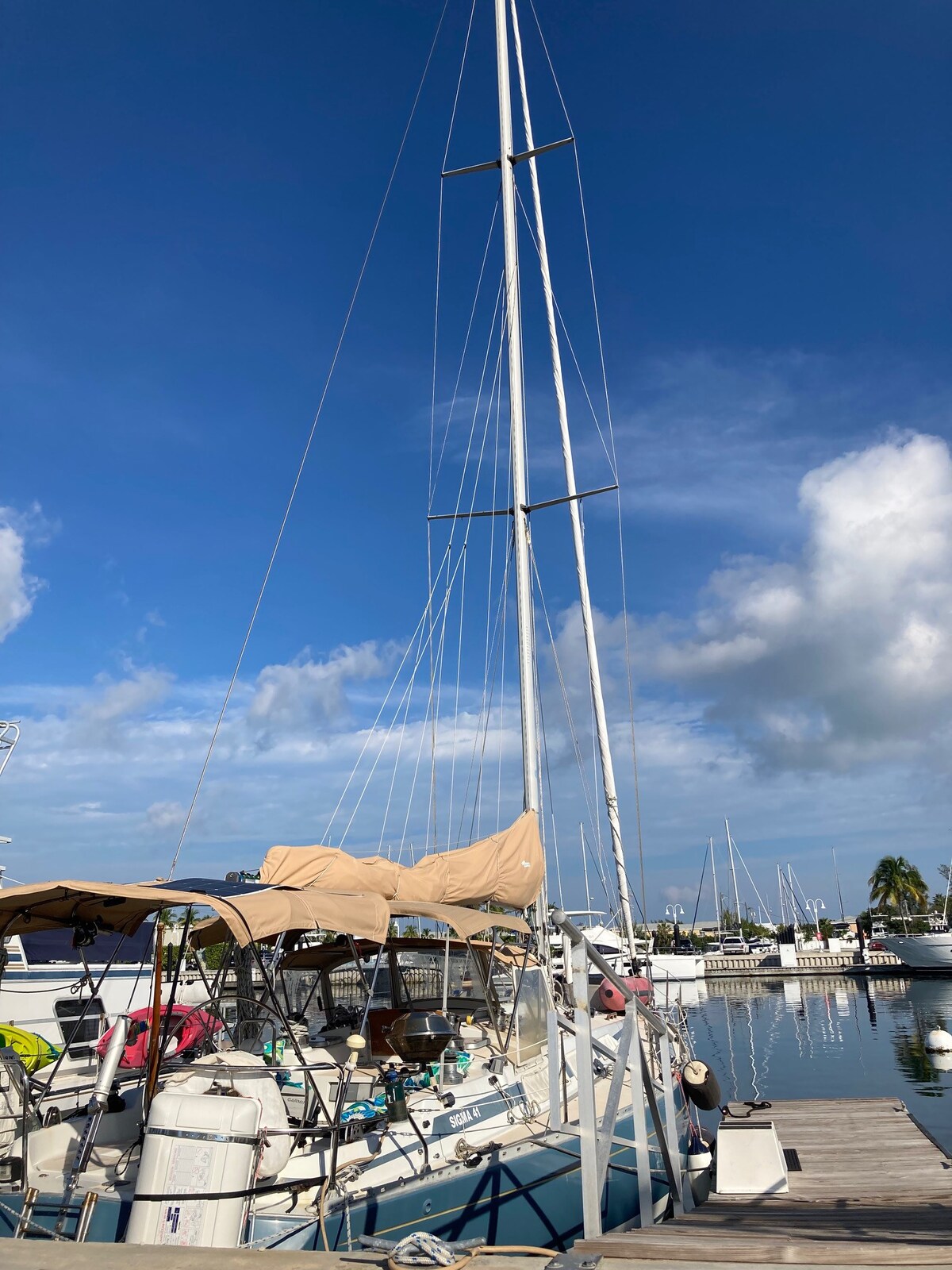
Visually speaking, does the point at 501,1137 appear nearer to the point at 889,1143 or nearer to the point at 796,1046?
the point at 889,1143

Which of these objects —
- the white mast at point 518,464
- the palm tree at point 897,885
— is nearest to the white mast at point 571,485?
the white mast at point 518,464

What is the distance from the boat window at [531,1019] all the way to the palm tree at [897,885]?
90834 mm

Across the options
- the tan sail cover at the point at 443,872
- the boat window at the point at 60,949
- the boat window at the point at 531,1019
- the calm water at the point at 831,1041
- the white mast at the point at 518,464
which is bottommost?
the calm water at the point at 831,1041

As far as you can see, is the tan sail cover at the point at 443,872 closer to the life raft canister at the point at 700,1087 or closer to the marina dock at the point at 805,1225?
the life raft canister at the point at 700,1087

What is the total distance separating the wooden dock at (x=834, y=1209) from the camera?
4.65 meters

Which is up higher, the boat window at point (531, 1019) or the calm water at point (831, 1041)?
the boat window at point (531, 1019)

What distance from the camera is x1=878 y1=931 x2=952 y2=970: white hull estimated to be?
62.1 metres

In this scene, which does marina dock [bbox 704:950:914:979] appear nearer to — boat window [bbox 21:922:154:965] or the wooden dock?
boat window [bbox 21:922:154:965]

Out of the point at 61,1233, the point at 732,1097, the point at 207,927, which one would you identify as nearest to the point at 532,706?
the point at 207,927

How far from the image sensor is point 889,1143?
554 inches

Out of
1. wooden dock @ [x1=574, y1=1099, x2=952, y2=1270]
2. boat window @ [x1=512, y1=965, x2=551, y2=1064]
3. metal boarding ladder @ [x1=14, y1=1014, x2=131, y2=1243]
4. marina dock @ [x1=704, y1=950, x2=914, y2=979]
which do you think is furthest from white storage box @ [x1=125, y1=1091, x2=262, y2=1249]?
marina dock @ [x1=704, y1=950, x2=914, y2=979]

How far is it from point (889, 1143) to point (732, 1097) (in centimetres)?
1278

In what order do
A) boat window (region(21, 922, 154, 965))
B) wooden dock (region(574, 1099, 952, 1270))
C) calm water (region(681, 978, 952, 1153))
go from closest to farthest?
wooden dock (region(574, 1099, 952, 1270)), calm water (region(681, 978, 952, 1153)), boat window (region(21, 922, 154, 965))

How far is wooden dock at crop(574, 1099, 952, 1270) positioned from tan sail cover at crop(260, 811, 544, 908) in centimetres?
526
